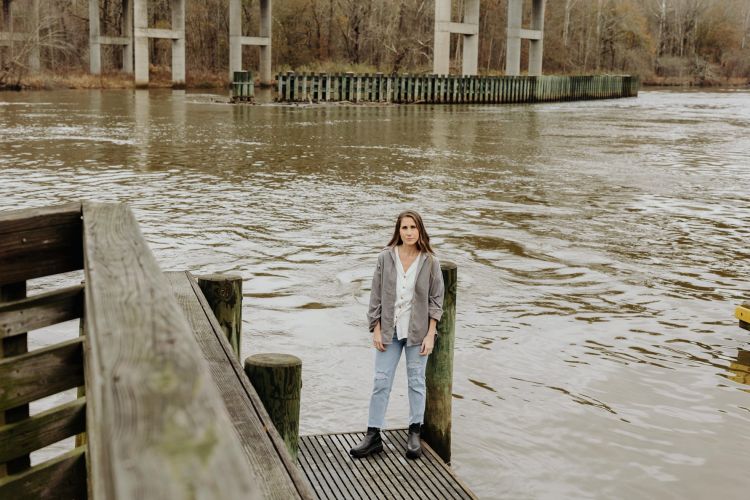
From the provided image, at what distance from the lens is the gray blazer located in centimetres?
570

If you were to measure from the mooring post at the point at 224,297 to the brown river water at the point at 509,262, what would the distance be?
1.37 meters

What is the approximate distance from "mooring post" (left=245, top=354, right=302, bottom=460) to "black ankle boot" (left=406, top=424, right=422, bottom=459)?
3.39 ft

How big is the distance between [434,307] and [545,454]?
1.36 m

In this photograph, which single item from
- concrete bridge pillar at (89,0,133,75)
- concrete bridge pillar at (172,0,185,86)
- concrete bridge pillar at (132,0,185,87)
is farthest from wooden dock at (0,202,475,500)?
concrete bridge pillar at (89,0,133,75)

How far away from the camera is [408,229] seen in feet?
18.5

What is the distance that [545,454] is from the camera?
6289 mm

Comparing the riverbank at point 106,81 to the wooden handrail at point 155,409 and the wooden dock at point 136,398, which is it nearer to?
the wooden dock at point 136,398

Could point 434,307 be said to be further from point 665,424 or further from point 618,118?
point 618,118

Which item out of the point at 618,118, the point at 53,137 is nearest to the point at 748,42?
the point at 618,118

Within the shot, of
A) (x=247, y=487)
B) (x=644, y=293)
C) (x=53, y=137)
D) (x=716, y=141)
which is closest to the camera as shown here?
(x=247, y=487)

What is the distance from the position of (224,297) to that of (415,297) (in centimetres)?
111

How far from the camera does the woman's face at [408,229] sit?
562cm

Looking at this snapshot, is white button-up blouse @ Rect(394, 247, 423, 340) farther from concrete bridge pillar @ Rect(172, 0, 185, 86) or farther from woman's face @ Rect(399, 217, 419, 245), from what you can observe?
concrete bridge pillar @ Rect(172, 0, 185, 86)

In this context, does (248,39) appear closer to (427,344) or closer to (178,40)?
(178,40)
